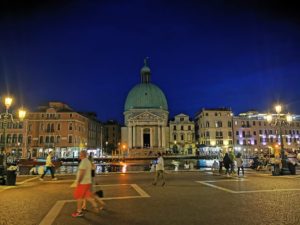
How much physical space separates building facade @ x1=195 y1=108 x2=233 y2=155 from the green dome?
15.2 meters

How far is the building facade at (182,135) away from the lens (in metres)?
107

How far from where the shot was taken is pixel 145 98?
10256 centimetres

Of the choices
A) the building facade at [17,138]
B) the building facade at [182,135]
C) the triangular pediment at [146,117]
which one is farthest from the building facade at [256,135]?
the building facade at [17,138]

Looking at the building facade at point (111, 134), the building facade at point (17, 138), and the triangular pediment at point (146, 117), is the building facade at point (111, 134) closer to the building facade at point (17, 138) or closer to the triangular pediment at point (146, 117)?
the triangular pediment at point (146, 117)

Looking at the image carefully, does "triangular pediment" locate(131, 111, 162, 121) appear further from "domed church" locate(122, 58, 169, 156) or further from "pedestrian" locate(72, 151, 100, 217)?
"pedestrian" locate(72, 151, 100, 217)

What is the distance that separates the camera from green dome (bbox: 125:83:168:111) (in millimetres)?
102125

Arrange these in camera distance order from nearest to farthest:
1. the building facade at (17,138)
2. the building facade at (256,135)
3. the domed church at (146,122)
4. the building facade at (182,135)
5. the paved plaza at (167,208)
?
the paved plaza at (167,208), the building facade at (17,138), the domed church at (146,122), the building facade at (256,135), the building facade at (182,135)

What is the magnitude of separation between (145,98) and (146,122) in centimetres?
871

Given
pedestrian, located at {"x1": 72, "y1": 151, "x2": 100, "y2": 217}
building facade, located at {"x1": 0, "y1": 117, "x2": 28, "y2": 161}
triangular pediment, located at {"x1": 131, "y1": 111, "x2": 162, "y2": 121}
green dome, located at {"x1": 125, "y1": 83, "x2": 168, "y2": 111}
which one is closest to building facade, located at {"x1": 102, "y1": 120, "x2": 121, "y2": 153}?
green dome, located at {"x1": 125, "y1": 83, "x2": 168, "y2": 111}

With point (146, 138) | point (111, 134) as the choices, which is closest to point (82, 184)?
point (146, 138)

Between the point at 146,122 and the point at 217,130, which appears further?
the point at 217,130

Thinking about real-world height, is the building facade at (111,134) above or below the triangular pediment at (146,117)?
below

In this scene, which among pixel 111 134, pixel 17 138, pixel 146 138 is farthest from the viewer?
pixel 111 134

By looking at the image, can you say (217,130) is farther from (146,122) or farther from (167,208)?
(167,208)
